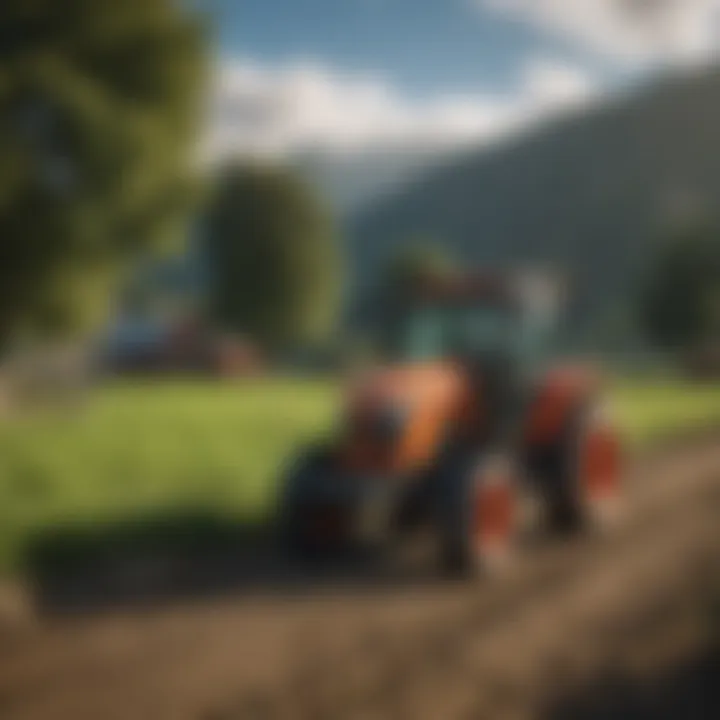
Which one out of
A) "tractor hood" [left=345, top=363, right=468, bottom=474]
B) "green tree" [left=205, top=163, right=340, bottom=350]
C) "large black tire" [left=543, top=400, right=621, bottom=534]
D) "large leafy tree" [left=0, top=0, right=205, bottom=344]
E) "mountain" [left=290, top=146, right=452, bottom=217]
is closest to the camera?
"mountain" [left=290, top=146, right=452, bottom=217]

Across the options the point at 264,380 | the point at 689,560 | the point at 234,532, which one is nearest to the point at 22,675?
the point at 264,380

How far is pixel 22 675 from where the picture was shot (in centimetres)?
362

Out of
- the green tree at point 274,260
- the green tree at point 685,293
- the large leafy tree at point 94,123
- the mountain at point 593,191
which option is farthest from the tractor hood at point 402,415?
the green tree at point 685,293

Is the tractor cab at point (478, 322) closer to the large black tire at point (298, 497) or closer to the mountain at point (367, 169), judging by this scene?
the mountain at point (367, 169)

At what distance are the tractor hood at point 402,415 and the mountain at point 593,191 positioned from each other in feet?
4.42

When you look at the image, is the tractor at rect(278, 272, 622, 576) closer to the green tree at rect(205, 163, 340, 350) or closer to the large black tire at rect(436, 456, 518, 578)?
the large black tire at rect(436, 456, 518, 578)

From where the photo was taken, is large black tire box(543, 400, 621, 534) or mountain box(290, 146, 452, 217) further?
large black tire box(543, 400, 621, 534)

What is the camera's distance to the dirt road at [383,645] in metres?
3.37

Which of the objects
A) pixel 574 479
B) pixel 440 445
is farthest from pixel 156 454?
pixel 574 479

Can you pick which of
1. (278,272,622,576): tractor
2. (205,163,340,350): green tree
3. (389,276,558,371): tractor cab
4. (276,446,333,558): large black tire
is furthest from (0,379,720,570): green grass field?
(205,163,340,350): green tree

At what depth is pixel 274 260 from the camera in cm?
391

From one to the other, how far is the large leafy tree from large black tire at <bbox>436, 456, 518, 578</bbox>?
1.67 m

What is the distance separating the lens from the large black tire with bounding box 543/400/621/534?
541cm

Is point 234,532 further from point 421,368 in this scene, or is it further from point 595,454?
point 595,454
